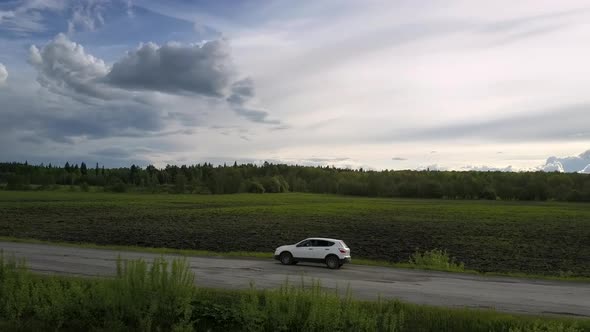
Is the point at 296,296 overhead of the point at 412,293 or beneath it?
overhead

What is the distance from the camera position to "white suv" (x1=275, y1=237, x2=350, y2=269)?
3044 centimetres

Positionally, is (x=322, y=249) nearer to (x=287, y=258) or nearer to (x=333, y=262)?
(x=333, y=262)

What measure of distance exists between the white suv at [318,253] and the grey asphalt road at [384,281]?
52cm

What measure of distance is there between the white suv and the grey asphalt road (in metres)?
0.52

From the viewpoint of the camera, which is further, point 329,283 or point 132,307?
point 329,283

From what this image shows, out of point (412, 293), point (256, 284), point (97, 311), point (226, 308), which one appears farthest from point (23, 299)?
point (412, 293)

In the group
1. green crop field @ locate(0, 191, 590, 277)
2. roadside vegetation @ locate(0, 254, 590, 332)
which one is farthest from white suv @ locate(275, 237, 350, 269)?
roadside vegetation @ locate(0, 254, 590, 332)

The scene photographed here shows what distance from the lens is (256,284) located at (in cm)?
2256

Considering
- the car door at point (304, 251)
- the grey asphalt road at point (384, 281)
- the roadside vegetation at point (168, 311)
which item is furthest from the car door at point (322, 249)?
the roadside vegetation at point (168, 311)

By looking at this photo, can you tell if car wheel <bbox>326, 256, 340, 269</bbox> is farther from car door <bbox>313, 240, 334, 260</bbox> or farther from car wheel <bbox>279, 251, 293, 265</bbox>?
car wheel <bbox>279, 251, 293, 265</bbox>

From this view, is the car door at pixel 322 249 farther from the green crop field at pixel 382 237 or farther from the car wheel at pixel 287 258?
the green crop field at pixel 382 237

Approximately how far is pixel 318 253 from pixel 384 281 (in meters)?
6.26

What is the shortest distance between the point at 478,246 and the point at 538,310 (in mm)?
30101

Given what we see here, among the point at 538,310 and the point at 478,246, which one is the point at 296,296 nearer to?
the point at 538,310
